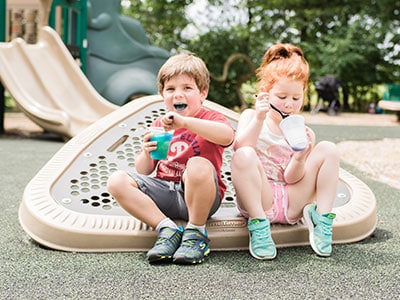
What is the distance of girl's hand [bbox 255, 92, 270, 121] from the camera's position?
5.89 feet

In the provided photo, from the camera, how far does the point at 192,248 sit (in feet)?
5.67

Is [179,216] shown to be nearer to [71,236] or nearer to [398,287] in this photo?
[71,236]

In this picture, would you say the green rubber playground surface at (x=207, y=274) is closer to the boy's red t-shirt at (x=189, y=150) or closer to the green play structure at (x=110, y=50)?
the boy's red t-shirt at (x=189, y=150)

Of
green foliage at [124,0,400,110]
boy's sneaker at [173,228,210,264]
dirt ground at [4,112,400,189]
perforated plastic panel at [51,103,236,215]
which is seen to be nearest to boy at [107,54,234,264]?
boy's sneaker at [173,228,210,264]

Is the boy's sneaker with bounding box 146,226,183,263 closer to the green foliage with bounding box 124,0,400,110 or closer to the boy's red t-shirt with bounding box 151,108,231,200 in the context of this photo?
the boy's red t-shirt with bounding box 151,108,231,200

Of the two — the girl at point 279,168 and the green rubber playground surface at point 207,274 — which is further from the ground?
the girl at point 279,168

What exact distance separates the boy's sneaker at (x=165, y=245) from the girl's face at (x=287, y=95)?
0.56 meters

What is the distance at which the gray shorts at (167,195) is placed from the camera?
1.87 m

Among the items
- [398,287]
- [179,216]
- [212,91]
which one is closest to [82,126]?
[179,216]

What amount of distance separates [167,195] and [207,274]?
386 mm

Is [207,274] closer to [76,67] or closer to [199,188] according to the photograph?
[199,188]

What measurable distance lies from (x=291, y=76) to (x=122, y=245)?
0.83 metres

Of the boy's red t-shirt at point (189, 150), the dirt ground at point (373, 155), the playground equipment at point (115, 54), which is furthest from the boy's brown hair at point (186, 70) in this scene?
the playground equipment at point (115, 54)

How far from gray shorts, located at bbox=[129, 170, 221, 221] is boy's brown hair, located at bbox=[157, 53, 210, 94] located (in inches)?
13.0
